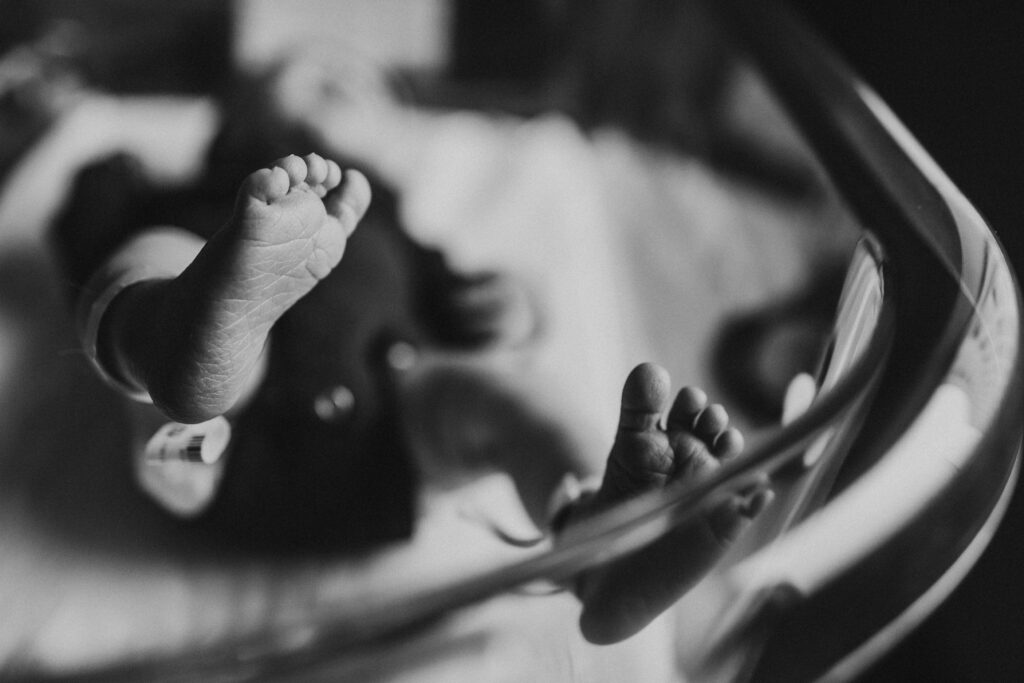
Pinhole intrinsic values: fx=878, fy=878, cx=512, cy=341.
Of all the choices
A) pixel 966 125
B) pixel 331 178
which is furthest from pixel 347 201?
pixel 966 125

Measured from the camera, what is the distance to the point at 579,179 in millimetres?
782

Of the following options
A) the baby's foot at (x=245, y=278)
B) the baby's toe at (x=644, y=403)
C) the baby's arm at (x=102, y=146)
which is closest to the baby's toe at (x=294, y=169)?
the baby's foot at (x=245, y=278)

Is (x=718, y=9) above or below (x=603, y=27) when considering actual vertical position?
above

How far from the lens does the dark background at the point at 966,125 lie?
0.53 m

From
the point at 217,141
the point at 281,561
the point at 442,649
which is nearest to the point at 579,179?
the point at 217,141

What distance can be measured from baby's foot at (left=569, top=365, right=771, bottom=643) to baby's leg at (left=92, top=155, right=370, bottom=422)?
14 cm

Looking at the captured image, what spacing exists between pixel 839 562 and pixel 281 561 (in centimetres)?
29

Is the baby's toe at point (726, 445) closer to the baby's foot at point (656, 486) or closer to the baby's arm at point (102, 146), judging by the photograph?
the baby's foot at point (656, 486)

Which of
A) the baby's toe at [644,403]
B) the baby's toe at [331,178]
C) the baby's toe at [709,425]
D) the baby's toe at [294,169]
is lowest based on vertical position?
the baby's toe at [644,403]

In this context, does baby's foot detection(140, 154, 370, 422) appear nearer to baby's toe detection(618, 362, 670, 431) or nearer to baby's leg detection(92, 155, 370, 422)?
baby's leg detection(92, 155, 370, 422)

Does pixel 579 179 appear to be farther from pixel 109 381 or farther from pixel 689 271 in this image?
pixel 109 381

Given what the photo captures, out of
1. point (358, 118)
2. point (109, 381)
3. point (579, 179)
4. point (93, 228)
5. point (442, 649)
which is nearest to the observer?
point (442, 649)

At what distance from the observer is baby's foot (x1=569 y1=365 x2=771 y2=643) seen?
299 mm

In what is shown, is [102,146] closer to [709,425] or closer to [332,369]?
[332,369]
